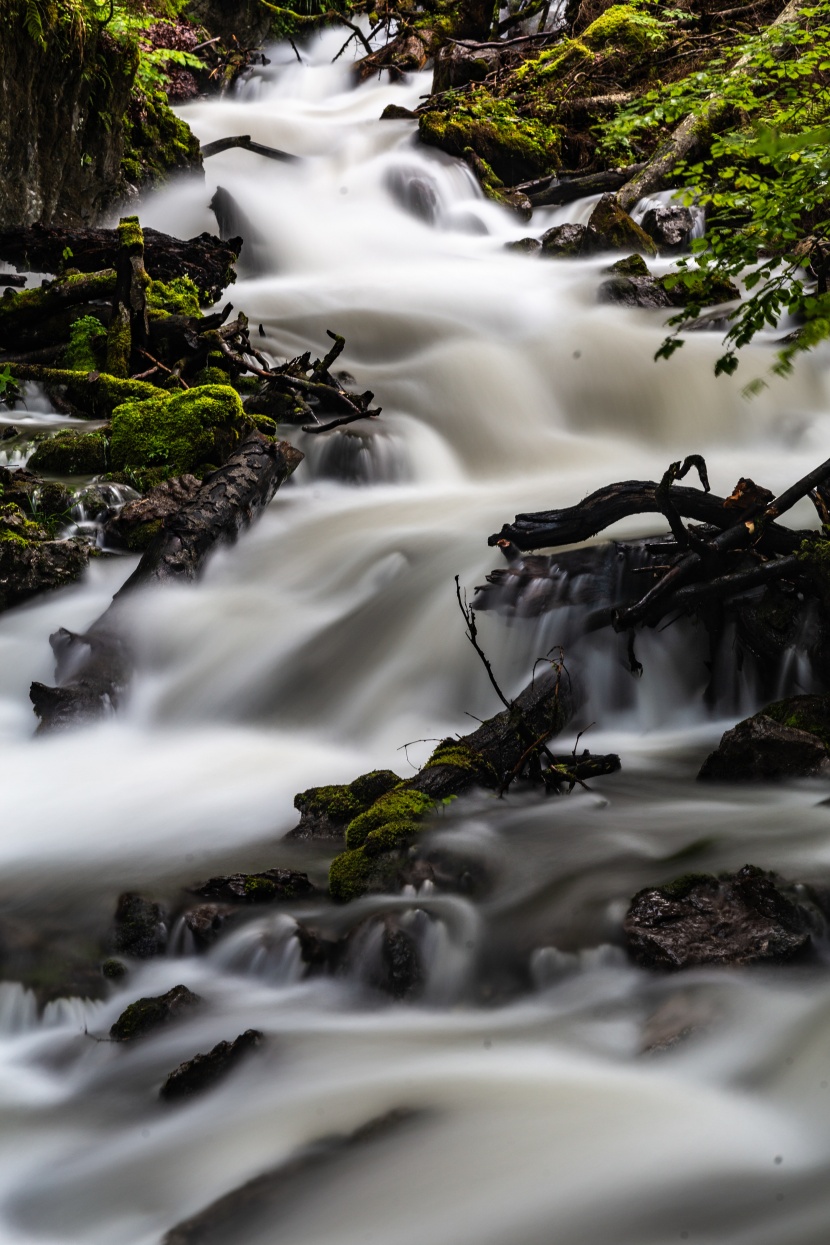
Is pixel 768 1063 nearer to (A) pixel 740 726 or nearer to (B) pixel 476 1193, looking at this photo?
(B) pixel 476 1193

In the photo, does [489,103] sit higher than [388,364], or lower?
higher

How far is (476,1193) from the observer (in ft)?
7.91

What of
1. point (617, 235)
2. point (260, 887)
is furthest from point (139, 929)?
point (617, 235)

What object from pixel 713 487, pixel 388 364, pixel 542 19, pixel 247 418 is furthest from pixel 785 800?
pixel 542 19

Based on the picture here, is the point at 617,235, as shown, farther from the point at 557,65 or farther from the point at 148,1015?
the point at 148,1015

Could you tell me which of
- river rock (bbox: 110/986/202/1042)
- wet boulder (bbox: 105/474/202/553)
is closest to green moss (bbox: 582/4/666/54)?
wet boulder (bbox: 105/474/202/553)

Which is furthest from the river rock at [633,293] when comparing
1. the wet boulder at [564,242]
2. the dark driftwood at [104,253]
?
the dark driftwood at [104,253]

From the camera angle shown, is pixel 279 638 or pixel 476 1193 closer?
pixel 476 1193

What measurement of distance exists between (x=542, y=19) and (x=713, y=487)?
17.1 meters

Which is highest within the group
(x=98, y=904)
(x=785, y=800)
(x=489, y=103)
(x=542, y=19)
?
(x=542, y=19)

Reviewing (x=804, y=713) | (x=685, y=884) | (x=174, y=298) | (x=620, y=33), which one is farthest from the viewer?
(x=620, y=33)

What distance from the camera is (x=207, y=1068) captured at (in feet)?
9.80

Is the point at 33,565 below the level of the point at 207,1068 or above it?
above

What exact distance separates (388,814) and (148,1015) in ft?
4.05
